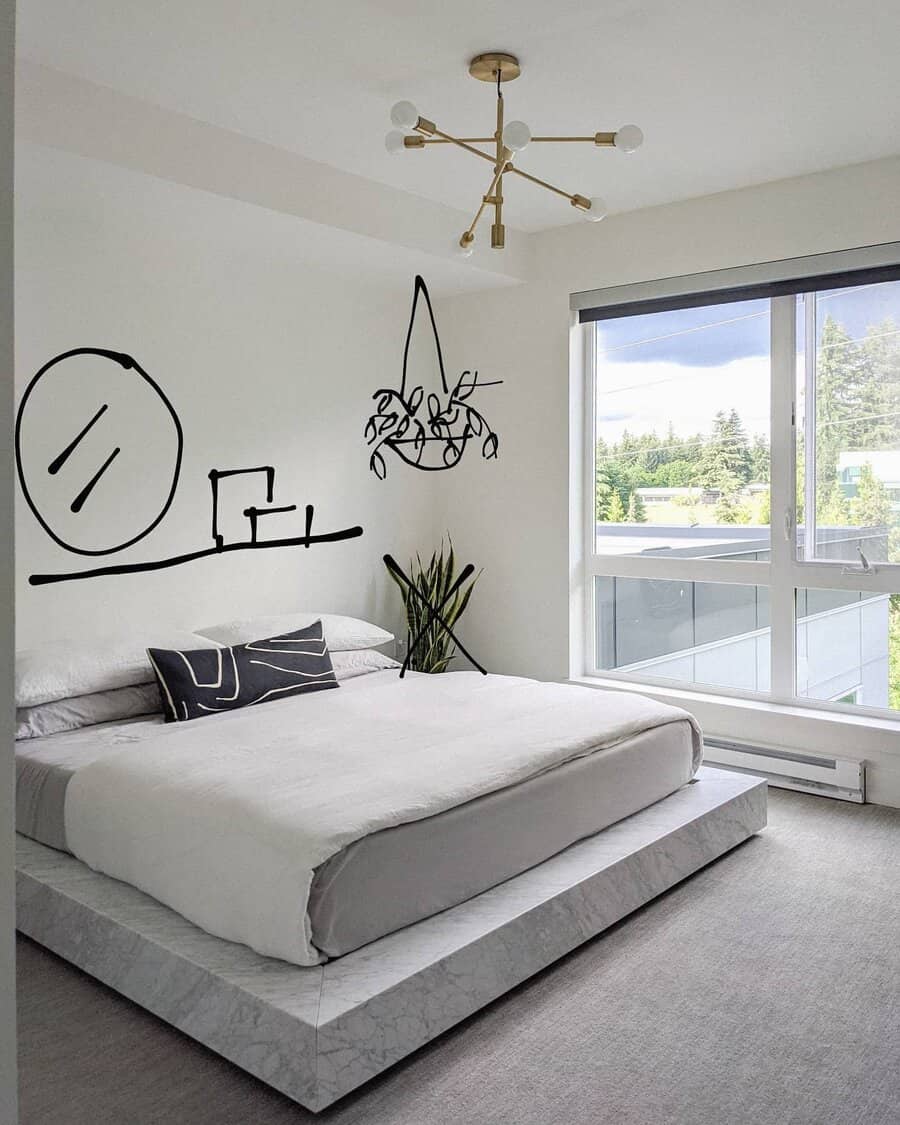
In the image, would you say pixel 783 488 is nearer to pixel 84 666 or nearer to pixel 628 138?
pixel 628 138

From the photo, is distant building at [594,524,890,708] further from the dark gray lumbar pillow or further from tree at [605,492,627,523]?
the dark gray lumbar pillow

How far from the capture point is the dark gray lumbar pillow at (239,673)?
344cm

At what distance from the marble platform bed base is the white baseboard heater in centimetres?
122

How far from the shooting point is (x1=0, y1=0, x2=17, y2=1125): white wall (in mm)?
801

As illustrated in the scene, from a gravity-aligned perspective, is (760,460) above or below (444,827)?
above

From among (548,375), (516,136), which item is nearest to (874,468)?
(548,375)

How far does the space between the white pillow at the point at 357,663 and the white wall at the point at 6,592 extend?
3.31 meters

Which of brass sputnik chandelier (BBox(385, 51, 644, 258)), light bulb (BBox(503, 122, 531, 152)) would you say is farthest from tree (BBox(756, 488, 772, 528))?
light bulb (BBox(503, 122, 531, 152))

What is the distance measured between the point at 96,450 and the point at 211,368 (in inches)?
26.7

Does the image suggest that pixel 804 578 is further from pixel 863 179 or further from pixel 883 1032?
pixel 883 1032

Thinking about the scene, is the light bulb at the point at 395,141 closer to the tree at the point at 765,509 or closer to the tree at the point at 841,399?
the tree at the point at 841,399

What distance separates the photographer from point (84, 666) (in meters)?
3.40

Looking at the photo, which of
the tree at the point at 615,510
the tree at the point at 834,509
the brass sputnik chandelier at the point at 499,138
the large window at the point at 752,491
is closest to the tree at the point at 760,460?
the large window at the point at 752,491

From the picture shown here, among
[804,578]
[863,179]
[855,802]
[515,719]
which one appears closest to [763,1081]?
[515,719]
